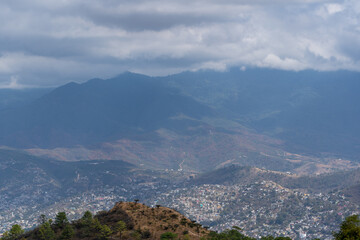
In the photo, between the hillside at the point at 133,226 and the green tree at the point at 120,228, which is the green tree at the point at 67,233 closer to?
the hillside at the point at 133,226

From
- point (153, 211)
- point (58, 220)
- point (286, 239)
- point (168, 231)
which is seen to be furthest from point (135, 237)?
point (286, 239)

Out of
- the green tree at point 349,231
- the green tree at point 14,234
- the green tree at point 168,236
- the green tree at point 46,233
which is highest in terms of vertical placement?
the green tree at point 349,231

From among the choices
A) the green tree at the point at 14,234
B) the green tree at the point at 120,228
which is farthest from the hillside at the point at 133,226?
the green tree at the point at 14,234

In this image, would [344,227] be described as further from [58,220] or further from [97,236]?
[58,220]

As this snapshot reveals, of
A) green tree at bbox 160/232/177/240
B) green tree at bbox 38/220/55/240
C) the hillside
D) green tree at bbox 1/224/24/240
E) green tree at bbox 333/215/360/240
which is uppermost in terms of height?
green tree at bbox 333/215/360/240

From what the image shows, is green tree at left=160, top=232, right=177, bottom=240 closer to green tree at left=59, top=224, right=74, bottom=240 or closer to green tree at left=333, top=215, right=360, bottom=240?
green tree at left=59, top=224, right=74, bottom=240

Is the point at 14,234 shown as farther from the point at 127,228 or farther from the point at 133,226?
the point at 133,226

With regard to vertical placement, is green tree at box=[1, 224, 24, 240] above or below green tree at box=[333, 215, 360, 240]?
below

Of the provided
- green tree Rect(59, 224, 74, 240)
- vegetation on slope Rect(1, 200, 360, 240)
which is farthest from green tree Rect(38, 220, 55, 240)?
green tree Rect(59, 224, 74, 240)

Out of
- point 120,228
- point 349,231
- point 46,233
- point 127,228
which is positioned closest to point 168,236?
point 120,228

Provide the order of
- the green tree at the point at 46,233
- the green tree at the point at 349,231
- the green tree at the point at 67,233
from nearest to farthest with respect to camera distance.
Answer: the green tree at the point at 349,231 < the green tree at the point at 67,233 < the green tree at the point at 46,233

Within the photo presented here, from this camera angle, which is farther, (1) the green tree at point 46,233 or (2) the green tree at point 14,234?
(2) the green tree at point 14,234

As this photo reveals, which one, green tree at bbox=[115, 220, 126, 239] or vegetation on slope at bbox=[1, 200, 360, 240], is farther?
vegetation on slope at bbox=[1, 200, 360, 240]
